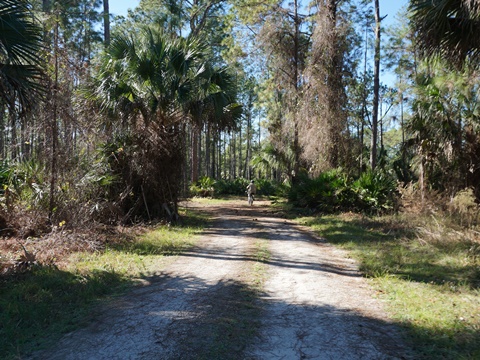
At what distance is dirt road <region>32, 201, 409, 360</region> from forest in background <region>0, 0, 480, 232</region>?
3991mm

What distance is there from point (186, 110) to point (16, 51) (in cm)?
690

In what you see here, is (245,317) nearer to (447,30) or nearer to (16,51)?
(16,51)

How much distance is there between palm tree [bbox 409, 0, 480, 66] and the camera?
7957 mm

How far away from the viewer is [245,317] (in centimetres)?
484

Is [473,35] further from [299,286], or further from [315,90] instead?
[315,90]

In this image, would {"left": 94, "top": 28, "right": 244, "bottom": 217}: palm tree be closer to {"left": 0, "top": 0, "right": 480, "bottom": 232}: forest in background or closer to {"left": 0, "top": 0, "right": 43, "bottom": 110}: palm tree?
{"left": 0, "top": 0, "right": 480, "bottom": 232}: forest in background

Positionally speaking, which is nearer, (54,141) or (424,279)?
(424,279)

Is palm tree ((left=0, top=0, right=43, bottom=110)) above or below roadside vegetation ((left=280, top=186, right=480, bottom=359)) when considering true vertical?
above

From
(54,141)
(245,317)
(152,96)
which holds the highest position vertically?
(152,96)

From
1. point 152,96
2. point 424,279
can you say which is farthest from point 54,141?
point 424,279

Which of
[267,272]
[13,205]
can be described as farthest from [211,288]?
[13,205]

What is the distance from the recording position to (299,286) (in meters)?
6.16

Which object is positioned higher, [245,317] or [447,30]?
[447,30]

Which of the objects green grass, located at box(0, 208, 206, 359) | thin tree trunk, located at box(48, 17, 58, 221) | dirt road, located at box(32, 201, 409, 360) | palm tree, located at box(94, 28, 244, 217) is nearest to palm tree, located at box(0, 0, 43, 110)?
A: thin tree trunk, located at box(48, 17, 58, 221)
